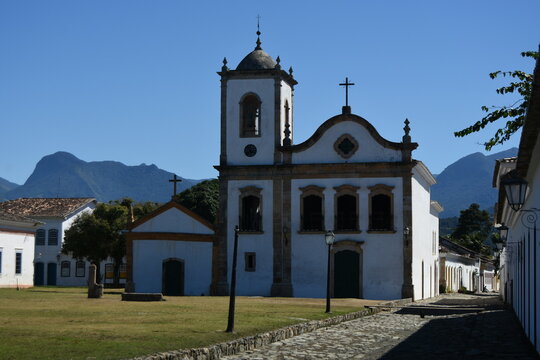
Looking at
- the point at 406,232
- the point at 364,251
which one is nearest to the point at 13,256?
the point at 364,251

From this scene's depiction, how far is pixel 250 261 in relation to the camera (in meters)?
40.1

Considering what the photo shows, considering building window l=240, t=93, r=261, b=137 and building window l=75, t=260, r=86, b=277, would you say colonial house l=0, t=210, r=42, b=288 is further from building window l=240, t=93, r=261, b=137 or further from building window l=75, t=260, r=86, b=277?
building window l=75, t=260, r=86, b=277

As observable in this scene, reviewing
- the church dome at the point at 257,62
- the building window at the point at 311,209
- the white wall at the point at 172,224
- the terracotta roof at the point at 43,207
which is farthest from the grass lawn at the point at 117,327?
the terracotta roof at the point at 43,207

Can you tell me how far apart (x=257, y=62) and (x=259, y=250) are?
8.81 m

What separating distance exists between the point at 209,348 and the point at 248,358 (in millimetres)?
783

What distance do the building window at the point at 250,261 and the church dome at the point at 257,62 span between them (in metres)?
8.66

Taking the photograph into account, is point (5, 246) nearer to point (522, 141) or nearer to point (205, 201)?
point (205, 201)

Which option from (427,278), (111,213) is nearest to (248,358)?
(427,278)

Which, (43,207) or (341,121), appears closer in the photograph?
(341,121)

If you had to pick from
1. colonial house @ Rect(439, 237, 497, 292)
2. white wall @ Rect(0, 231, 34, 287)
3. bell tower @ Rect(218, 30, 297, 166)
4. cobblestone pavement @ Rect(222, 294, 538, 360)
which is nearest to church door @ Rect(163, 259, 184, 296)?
bell tower @ Rect(218, 30, 297, 166)

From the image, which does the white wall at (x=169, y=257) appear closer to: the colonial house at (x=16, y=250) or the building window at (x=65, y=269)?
the colonial house at (x=16, y=250)

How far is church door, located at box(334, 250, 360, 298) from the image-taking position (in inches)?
1529

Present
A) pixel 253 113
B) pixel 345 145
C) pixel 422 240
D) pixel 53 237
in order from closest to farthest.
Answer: pixel 345 145, pixel 253 113, pixel 422 240, pixel 53 237

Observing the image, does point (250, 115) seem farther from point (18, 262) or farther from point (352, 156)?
point (18, 262)
